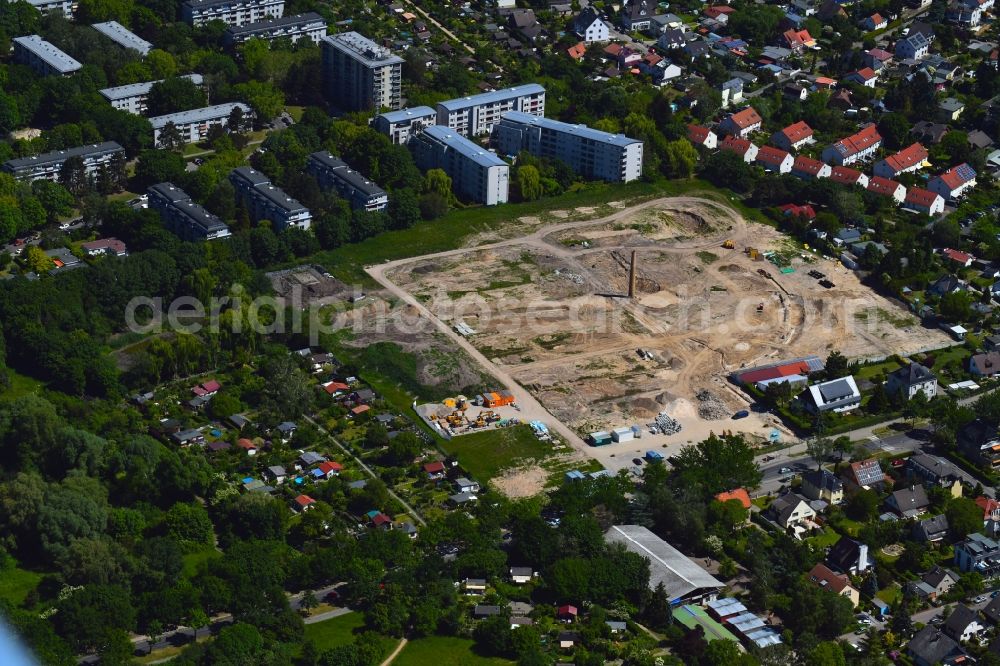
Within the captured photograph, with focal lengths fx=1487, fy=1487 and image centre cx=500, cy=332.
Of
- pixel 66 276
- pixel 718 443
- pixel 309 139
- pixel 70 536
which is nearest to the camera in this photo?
pixel 70 536

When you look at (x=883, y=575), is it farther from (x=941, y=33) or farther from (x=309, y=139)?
(x=941, y=33)

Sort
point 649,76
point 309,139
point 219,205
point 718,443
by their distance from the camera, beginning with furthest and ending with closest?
point 649,76 → point 309,139 → point 219,205 → point 718,443

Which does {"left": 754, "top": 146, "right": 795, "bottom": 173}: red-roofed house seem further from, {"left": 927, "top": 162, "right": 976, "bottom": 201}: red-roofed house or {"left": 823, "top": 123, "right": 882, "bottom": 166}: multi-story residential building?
{"left": 927, "top": 162, "right": 976, "bottom": 201}: red-roofed house

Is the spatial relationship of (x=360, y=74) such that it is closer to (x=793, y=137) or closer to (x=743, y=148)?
(x=743, y=148)

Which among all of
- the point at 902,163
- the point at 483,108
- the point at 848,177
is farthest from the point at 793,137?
the point at 483,108

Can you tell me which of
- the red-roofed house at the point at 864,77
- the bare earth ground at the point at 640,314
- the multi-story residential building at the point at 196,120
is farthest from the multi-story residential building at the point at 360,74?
the red-roofed house at the point at 864,77

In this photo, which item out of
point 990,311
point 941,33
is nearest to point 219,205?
point 990,311

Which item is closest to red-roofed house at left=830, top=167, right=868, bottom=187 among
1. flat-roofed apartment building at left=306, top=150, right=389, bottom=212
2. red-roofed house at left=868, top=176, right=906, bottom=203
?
red-roofed house at left=868, top=176, right=906, bottom=203
